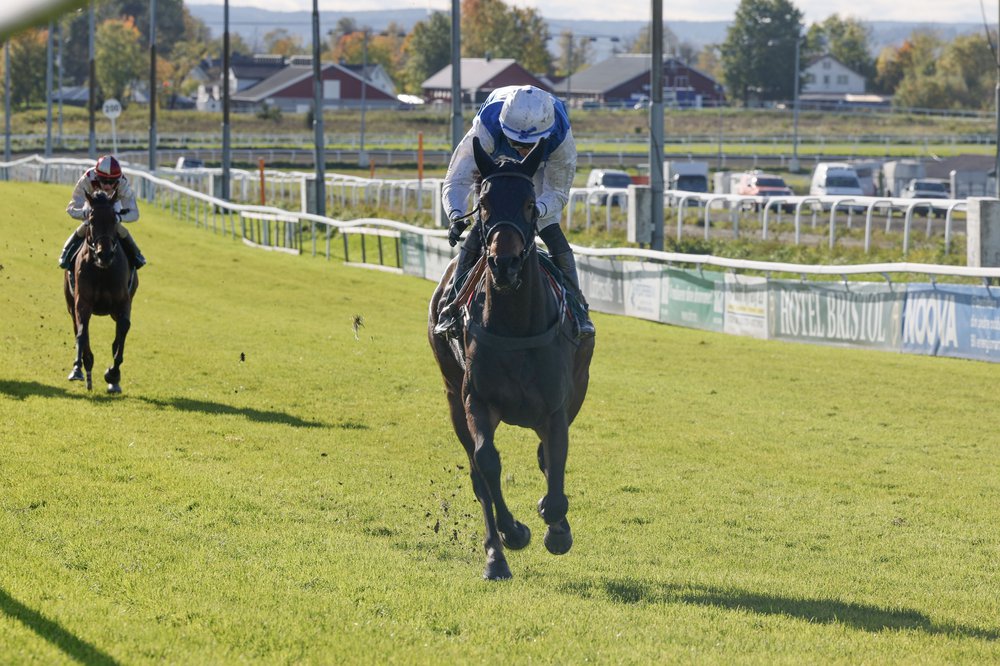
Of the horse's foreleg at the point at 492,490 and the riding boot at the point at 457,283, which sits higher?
the riding boot at the point at 457,283

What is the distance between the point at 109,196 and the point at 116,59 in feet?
291

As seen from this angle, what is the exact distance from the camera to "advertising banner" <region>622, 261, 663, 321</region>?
73.1ft

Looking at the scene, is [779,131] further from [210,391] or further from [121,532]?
[121,532]

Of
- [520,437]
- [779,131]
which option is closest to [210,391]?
[520,437]

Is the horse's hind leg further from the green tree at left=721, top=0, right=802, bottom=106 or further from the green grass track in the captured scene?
the green tree at left=721, top=0, right=802, bottom=106

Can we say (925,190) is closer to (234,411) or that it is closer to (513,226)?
(234,411)

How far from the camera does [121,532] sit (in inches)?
295

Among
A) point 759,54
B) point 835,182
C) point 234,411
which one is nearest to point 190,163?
point 835,182

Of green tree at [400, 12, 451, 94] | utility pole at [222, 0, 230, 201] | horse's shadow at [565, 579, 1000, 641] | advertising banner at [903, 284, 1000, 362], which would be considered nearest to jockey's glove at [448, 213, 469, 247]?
horse's shadow at [565, 579, 1000, 641]

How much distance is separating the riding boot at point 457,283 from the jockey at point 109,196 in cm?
631

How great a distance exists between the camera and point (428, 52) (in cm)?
10856

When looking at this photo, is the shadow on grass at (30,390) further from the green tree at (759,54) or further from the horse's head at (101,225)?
the green tree at (759,54)

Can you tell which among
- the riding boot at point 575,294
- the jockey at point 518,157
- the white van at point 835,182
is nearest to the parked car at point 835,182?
the white van at point 835,182

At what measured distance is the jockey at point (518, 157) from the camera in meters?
7.00
